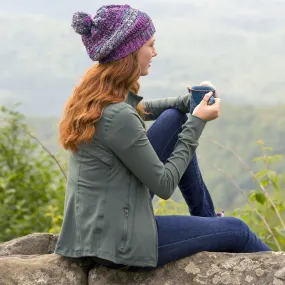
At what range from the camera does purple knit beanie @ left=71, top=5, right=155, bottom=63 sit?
2930 millimetres

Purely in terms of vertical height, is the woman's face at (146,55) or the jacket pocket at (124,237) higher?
the woman's face at (146,55)

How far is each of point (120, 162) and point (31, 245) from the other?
2.79 ft

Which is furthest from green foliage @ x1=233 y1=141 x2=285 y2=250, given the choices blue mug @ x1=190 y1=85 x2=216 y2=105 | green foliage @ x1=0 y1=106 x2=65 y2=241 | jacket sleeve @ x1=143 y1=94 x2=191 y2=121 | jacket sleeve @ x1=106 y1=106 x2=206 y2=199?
green foliage @ x1=0 y1=106 x2=65 y2=241

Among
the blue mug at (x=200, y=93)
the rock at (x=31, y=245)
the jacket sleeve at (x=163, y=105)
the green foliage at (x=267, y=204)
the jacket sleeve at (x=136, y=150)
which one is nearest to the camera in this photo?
the jacket sleeve at (x=136, y=150)

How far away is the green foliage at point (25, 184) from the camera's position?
667 cm

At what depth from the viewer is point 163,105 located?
3.48 metres

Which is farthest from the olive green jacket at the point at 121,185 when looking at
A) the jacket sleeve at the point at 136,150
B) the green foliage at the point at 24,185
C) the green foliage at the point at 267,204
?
the green foliage at the point at 24,185

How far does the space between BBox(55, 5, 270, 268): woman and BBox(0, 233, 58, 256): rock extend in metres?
0.52

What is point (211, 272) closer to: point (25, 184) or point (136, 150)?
point (136, 150)

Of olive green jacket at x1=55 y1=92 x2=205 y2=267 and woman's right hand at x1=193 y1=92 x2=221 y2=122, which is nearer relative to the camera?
olive green jacket at x1=55 y1=92 x2=205 y2=267

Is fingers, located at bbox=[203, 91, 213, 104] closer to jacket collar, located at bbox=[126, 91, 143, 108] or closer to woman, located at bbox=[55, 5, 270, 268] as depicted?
woman, located at bbox=[55, 5, 270, 268]

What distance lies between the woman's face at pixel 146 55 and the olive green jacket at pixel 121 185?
15cm

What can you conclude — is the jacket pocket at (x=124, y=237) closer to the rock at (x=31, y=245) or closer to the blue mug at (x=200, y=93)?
the blue mug at (x=200, y=93)

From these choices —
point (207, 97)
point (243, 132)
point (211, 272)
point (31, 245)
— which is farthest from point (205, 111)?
point (243, 132)
